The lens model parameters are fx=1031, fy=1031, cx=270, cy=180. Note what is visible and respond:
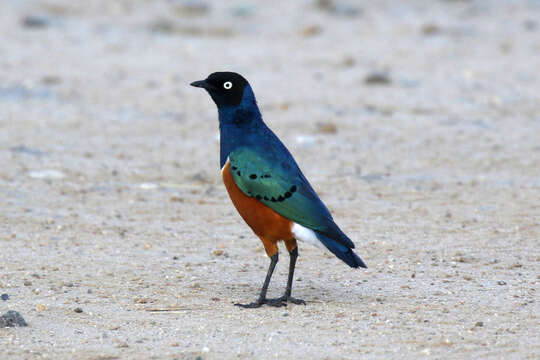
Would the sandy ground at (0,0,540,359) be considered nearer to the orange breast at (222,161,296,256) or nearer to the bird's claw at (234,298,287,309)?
the bird's claw at (234,298,287,309)

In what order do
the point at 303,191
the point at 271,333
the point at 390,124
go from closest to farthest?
the point at 271,333, the point at 303,191, the point at 390,124

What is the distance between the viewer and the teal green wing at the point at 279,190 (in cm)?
598

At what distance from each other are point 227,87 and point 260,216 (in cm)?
86

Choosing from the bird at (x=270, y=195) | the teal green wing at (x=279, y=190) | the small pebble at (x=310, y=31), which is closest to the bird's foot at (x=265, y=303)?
the bird at (x=270, y=195)

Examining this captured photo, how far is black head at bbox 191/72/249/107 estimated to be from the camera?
6.33 metres

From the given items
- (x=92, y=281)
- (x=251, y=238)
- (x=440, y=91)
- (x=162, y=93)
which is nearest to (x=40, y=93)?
(x=162, y=93)

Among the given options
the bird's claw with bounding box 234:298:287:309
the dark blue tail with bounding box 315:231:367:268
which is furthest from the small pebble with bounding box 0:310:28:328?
the dark blue tail with bounding box 315:231:367:268

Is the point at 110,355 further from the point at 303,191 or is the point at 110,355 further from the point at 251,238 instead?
the point at 251,238

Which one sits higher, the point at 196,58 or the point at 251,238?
the point at 196,58

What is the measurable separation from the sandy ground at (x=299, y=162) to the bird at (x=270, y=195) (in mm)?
377

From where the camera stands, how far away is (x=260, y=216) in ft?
19.8

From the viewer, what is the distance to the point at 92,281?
6555 mm

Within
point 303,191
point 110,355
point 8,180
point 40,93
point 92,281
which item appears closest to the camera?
point 110,355

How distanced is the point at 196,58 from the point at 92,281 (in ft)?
29.2
